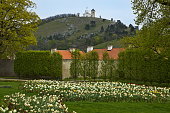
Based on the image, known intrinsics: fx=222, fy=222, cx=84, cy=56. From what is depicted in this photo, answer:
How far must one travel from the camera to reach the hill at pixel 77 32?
9825 cm

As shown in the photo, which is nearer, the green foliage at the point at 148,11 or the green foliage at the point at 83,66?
the green foliage at the point at 148,11

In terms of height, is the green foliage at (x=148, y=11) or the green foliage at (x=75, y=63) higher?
the green foliage at (x=148, y=11)

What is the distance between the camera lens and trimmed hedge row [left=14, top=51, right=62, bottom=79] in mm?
27953

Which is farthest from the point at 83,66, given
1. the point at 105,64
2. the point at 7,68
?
the point at 7,68

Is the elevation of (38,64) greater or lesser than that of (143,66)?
greater

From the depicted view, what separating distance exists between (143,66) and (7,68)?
1980 centimetres

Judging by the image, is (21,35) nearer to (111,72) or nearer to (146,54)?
(111,72)

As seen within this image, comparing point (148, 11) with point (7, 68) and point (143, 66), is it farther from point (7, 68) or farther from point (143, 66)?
point (7, 68)

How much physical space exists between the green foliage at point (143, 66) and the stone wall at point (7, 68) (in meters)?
16.3

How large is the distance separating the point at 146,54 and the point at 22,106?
1824cm

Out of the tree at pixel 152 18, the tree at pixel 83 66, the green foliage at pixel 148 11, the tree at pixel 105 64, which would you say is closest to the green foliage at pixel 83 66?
the tree at pixel 83 66

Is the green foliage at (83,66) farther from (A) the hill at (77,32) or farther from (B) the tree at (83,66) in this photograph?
(A) the hill at (77,32)

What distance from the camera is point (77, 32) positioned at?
430ft

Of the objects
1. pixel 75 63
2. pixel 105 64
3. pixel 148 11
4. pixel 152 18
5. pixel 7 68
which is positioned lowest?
pixel 7 68
